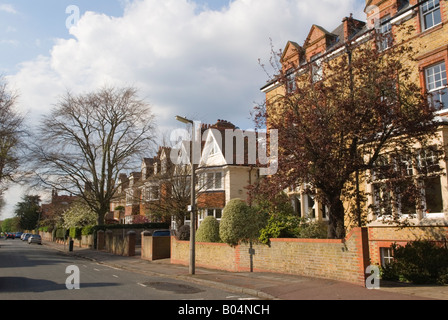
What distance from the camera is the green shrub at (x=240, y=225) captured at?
1523cm

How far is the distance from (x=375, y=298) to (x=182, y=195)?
19.6m

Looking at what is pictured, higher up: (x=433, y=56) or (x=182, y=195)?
(x=433, y=56)

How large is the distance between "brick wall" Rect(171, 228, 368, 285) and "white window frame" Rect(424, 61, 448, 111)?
22.1ft

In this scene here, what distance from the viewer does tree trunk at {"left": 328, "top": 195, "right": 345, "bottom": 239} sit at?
1182 cm

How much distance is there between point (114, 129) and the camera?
1414 inches

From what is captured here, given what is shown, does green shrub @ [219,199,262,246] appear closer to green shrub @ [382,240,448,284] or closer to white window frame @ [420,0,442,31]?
green shrub @ [382,240,448,284]

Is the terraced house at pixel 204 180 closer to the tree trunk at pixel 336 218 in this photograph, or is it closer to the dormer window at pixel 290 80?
the dormer window at pixel 290 80

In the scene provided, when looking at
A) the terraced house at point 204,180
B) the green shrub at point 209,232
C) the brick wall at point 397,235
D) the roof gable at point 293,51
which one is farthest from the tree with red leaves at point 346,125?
the terraced house at point 204,180

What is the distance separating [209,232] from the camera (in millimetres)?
19297

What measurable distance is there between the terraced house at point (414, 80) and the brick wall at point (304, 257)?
1.61m

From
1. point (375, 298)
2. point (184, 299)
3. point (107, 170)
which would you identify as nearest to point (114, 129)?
point (107, 170)

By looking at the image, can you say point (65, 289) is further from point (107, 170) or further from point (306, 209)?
point (107, 170)

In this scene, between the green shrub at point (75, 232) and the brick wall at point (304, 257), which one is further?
the green shrub at point (75, 232)

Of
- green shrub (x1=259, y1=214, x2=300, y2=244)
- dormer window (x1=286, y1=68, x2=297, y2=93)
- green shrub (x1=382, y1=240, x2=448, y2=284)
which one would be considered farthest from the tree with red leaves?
green shrub (x1=259, y1=214, x2=300, y2=244)
